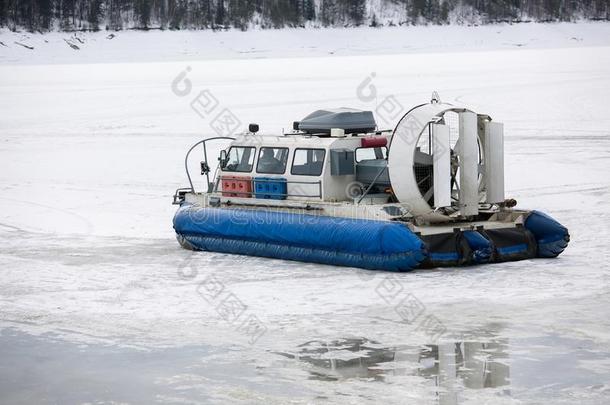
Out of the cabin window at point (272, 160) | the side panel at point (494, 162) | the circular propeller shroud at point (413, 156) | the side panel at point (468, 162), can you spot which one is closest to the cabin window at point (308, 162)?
the cabin window at point (272, 160)

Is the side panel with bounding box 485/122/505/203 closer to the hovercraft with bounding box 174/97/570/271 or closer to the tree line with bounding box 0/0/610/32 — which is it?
the hovercraft with bounding box 174/97/570/271

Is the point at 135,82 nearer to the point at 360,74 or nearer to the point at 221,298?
the point at 360,74

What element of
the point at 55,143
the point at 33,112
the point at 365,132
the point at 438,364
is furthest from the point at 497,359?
the point at 33,112

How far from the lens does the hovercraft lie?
13219mm

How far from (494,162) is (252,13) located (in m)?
76.1

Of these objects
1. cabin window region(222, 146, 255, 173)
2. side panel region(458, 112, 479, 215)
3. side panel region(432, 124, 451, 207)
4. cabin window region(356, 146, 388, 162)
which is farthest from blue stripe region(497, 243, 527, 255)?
cabin window region(222, 146, 255, 173)

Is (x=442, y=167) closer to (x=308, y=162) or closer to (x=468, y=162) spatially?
(x=468, y=162)

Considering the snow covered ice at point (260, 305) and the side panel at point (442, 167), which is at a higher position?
the side panel at point (442, 167)

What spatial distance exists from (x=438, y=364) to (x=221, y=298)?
3.21 metres

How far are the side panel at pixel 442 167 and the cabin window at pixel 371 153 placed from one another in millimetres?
1192

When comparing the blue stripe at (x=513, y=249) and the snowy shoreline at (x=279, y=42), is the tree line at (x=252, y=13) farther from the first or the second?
the blue stripe at (x=513, y=249)

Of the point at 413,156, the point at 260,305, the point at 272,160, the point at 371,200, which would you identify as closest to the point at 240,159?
the point at 272,160

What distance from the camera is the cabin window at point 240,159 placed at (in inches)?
594

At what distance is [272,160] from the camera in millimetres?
14844
